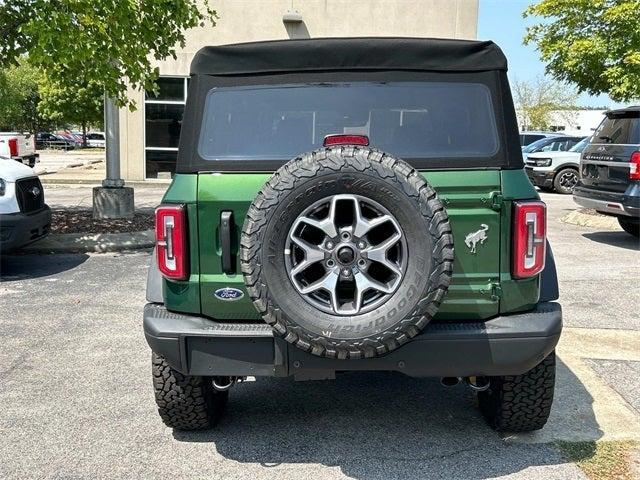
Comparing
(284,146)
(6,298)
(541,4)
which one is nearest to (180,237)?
(284,146)

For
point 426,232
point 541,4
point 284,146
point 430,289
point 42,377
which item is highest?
point 541,4

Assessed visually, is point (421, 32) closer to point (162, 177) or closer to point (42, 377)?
point (162, 177)

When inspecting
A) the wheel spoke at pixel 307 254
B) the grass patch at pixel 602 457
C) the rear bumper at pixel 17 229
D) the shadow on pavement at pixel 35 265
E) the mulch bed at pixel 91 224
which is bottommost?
the shadow on pavement at pixel 35 265

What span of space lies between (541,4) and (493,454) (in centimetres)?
1131

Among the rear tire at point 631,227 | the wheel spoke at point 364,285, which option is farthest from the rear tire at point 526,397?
the rear tire at point 631,227

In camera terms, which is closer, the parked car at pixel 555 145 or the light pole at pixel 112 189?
the light pole at pixel 112 189

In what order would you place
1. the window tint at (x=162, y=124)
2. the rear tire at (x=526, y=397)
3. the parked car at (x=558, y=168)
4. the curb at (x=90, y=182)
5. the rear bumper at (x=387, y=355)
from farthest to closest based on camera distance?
the window tint at (x=162, y=124), the curb at (x=90, y=182), the parked car at (x=558, y=168), the rear tire at (x=526, y=397), the rear bumper at (x=387, y=355)

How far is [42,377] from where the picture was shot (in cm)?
430

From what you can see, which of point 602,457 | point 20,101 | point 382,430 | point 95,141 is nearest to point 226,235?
point 382,430

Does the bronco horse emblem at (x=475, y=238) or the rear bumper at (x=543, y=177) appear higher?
the bronco horse emblem at (x=475, y=238)

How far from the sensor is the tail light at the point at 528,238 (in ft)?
9.65

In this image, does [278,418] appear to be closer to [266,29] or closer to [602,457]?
[602,457]

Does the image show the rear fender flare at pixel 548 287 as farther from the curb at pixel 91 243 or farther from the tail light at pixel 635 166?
the curb at pixel 91 243

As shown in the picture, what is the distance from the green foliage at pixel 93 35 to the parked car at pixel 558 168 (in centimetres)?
1105
